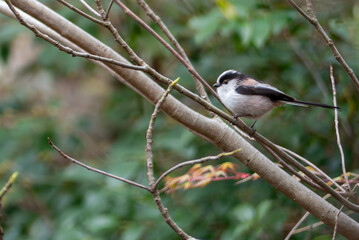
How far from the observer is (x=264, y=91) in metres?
2.94

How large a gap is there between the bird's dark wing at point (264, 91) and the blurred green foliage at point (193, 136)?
17.9 inches

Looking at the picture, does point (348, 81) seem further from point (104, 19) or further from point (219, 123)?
point (104, 19)

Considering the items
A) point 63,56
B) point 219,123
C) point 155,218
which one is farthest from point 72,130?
point 219,123

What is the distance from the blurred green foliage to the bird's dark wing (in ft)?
1.49

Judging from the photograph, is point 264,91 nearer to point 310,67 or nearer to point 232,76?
point 232,76

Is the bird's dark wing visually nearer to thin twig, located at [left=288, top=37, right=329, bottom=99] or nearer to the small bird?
the small bird

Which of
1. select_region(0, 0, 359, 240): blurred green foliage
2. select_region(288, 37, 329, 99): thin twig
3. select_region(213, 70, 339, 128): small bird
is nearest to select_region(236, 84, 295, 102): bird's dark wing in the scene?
select_region(213, 70, 339, 128): small bird

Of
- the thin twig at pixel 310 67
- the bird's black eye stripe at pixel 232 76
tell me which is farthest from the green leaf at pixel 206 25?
the thin twig at pixel 310 67

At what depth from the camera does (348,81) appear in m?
3.46

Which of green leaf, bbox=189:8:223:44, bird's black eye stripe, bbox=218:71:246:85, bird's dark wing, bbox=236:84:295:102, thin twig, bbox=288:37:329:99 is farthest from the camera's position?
thin twig, bbox=288:37:329:99

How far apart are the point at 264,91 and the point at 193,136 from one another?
83 centimetres

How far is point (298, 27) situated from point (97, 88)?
4.53 metres

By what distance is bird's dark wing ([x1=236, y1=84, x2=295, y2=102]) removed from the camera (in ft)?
9.37

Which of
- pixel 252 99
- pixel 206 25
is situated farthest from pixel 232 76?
pixel 206 25
